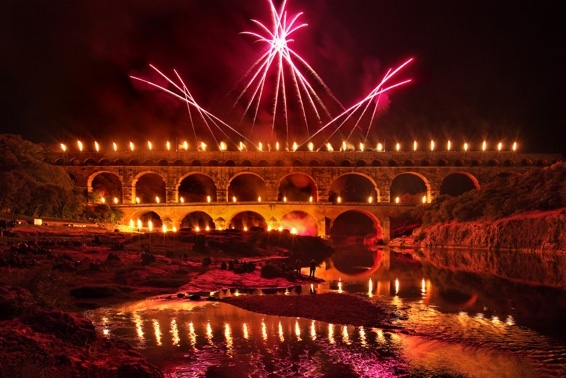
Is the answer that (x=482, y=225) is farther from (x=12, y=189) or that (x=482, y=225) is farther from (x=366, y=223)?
(x=12, y=189)

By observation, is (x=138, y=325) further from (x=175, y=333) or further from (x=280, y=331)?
(x=280, y=331)

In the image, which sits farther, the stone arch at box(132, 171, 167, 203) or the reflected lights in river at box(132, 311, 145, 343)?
the stone arch at box(132, 171, 167, 203)

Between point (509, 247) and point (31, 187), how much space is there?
126 feet

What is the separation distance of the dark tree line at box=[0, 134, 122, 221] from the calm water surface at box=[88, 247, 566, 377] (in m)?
22.4

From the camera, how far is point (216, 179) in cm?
5700

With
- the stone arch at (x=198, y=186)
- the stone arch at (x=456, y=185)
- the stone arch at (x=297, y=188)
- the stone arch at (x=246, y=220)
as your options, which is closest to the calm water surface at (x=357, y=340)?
the stone arch at (x=246, y=220)

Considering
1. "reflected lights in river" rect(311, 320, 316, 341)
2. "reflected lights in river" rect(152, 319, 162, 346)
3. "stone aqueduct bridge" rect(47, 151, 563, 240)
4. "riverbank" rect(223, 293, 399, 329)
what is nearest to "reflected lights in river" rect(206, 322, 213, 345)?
"reflected lights in river" rect(152, 319, 162, 346)

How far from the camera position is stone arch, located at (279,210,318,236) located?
60.2 meters

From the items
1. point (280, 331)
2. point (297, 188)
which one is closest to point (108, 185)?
point (297, 188)

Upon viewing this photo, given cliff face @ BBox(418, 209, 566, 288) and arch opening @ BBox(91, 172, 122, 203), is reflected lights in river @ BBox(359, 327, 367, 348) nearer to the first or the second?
cliff face @ BBox(418, 209, 566, 288)

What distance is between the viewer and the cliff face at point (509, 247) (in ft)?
88.9

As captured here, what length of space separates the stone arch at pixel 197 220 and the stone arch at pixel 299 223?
940cm

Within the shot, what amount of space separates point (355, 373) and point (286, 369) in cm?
149

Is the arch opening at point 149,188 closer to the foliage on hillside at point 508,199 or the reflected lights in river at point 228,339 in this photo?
the foliage on hillside at point 508,199
